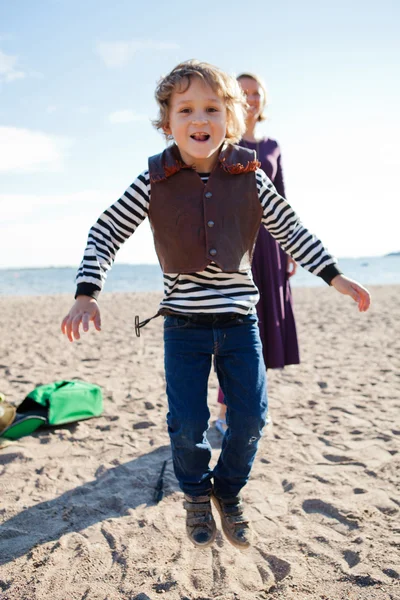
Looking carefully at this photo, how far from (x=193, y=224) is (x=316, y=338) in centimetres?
758

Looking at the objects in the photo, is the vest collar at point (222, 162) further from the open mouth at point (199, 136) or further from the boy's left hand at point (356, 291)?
the boy's left hand at point (356, 291)

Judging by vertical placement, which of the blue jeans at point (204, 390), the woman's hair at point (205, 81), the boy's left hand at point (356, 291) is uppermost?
the woman's hair at point (205, 81)

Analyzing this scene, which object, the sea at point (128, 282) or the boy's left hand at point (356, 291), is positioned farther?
the sea at point (128, 282)

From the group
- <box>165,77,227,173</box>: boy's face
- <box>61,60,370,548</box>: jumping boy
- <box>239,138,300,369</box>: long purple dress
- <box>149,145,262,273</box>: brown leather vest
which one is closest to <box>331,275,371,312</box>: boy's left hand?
<box>61,60,370,548</box>: jumping boy

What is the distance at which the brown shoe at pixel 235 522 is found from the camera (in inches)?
96.4

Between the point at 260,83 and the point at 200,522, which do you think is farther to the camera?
the point at 260,83

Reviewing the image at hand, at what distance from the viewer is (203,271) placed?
2.47 meters

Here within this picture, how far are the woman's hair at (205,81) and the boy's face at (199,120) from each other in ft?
0.09

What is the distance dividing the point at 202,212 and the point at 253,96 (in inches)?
75.8

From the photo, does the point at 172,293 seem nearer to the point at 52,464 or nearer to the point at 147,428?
the point at 52,464

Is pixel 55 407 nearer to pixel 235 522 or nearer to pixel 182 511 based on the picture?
pixel 182 511

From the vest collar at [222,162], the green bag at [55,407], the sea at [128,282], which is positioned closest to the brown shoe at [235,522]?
the vest collar at [222,162]

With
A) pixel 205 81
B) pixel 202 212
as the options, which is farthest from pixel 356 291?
pixel 205 81

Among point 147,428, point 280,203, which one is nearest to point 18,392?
point 147,428
